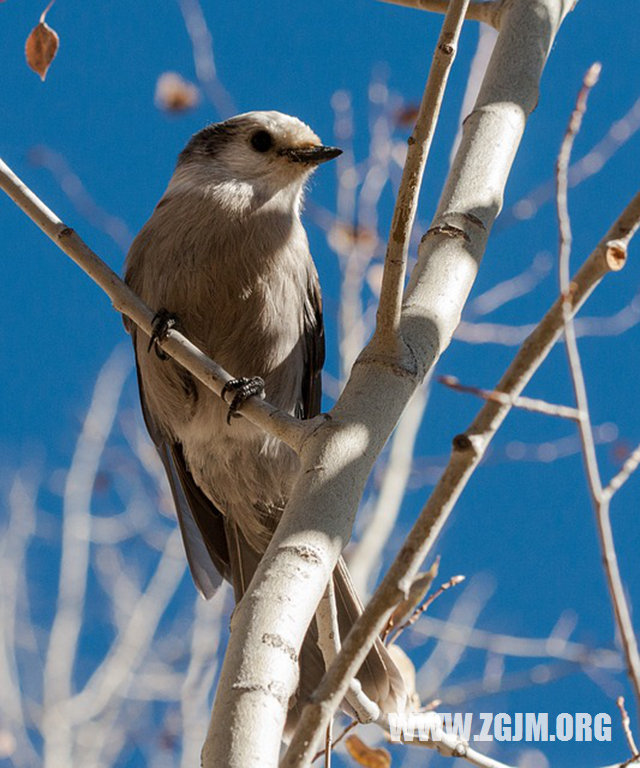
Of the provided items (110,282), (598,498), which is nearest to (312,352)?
(110,282)

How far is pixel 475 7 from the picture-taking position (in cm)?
251

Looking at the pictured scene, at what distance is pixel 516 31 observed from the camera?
2.31 m

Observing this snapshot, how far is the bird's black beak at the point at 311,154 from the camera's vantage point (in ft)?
10.2

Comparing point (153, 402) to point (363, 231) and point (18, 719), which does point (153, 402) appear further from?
point (18, 719)

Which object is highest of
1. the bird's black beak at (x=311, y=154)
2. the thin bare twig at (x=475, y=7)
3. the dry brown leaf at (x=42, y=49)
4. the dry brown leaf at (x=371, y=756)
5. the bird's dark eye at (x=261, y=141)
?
the bird's dark eye at (x=261, y=141)

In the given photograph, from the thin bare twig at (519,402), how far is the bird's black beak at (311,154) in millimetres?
1736

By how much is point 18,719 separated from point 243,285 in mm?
4130

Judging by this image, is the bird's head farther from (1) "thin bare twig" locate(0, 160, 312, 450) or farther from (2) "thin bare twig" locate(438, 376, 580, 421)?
(2) "thin bare twig" locate(438, 376, 580, 421)

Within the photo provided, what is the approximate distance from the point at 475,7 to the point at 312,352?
110 centimetres

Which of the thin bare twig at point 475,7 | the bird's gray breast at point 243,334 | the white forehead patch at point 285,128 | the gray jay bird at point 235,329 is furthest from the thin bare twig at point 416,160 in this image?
the white forehead patch at point 285,128

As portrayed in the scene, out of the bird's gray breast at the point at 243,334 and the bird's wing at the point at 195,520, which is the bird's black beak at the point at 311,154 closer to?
the bird's gray breast at the point at 243,334

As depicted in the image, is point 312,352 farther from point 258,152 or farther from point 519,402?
point 519,402

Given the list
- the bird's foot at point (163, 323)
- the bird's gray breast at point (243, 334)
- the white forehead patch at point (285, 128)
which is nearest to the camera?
the bird's foot at point (163, 323)

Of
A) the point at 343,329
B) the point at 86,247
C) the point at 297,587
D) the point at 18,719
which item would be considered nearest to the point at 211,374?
the point at 86,247
